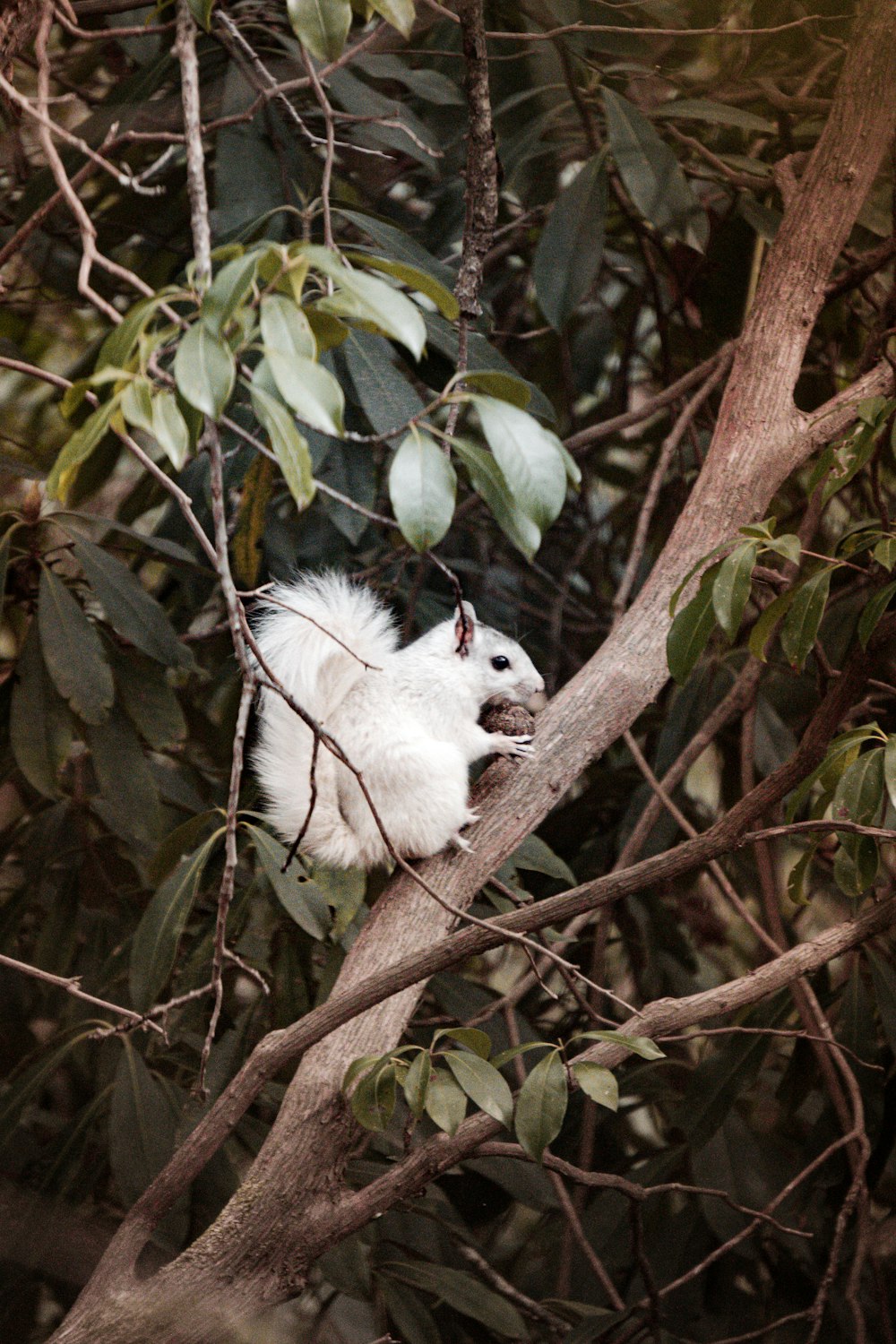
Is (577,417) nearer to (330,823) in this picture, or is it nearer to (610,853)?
(610,853)

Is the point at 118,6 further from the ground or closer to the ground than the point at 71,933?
further from the ground

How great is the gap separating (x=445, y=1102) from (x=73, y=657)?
3.87ft

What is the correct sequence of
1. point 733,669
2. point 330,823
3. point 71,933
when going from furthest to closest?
point 733,669
point 71,933
point 330,823

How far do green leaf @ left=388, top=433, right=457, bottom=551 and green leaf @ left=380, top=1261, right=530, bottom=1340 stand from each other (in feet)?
5.66

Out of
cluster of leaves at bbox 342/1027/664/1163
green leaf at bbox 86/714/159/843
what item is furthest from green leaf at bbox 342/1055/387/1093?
green leaf at bbox 86/714/159/843

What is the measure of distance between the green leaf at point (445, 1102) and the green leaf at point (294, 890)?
1.38 feet

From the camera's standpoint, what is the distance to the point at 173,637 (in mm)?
2336

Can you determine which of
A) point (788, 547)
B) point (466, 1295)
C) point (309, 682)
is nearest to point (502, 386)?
point (788, 547)

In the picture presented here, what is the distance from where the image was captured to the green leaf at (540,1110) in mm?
1403

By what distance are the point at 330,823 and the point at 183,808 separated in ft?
2.66

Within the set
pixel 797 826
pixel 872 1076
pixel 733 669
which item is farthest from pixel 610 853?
pixel 797 826

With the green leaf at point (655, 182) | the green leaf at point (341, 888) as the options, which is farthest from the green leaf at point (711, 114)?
the green leaf at point (341, 888)

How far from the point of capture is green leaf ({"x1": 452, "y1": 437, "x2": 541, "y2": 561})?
97 centimetres

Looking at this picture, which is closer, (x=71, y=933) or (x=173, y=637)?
(x=173, y=637)
